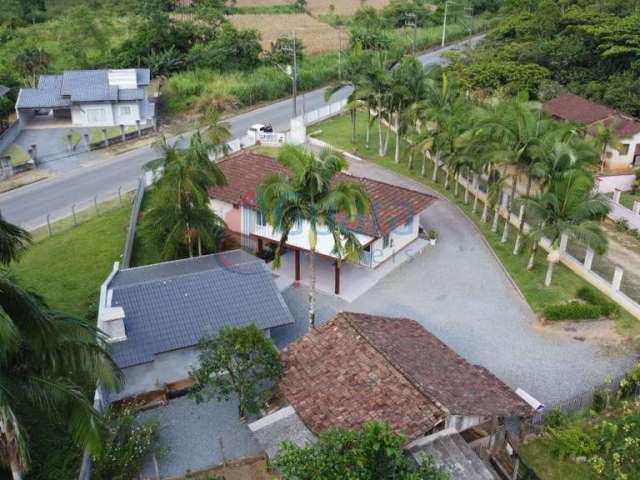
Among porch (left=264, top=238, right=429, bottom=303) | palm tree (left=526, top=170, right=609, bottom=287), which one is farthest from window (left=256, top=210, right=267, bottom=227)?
palm tree (left=526, top=170, right=609, bottom=287)

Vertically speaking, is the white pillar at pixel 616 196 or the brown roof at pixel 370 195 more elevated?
the brown roof at pixel 370 195

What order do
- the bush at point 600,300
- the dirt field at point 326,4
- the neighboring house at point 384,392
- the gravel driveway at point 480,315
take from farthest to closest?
1. the dirt field at point 326,4
2. the bush at point 600,300
3. the gravel driveway at point 480,315
4. the neighboring house at point 384,392

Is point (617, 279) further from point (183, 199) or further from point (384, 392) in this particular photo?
point (183, 199)

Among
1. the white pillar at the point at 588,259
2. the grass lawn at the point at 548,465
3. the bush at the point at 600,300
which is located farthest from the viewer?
the white pillar at the point at 588,259

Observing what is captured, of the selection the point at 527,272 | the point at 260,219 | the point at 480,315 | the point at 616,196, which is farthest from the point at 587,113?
the point at 260,219

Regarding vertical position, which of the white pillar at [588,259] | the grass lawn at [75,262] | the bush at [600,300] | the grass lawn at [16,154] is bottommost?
the grass lawn at [75,262]

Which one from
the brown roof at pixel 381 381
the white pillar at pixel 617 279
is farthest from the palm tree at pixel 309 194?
the white pillar at pixel 617 279

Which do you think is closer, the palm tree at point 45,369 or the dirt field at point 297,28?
the palm tree at point 45,369

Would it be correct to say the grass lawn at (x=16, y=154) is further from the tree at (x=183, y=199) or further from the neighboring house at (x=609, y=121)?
the neighboring house at (x=609, y=121)
